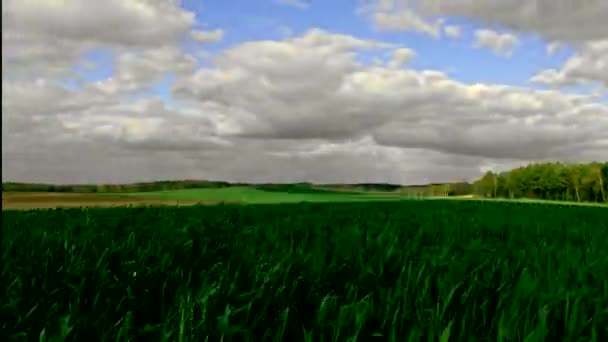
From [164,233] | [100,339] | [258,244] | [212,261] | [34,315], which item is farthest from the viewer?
[164,233]

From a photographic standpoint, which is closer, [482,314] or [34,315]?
[34,315]

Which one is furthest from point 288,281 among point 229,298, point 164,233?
point 164,233

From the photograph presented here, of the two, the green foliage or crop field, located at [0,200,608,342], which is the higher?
the green foliage

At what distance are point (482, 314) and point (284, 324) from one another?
1.15m

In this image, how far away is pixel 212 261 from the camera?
4.38 meters

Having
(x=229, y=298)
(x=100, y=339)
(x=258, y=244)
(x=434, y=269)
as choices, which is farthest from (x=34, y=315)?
(x=258, y=244)

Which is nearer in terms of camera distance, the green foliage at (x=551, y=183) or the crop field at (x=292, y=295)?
the crop field at (x=292, y=295)

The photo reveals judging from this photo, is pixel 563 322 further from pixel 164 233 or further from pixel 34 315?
pixel 164 233

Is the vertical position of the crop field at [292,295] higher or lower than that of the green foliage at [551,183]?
lower

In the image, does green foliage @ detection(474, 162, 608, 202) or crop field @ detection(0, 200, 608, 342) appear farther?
green foliage @ detection(474, 162, 608, 202)

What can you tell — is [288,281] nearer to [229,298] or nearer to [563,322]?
[229,298]

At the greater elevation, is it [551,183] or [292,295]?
[551,183]

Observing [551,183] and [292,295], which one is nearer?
[292,295]

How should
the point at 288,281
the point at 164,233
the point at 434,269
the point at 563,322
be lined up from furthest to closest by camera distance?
1. the point at 164,233
2. the point at 434,269
3. the point at 288,281
4. the point at 563,322
